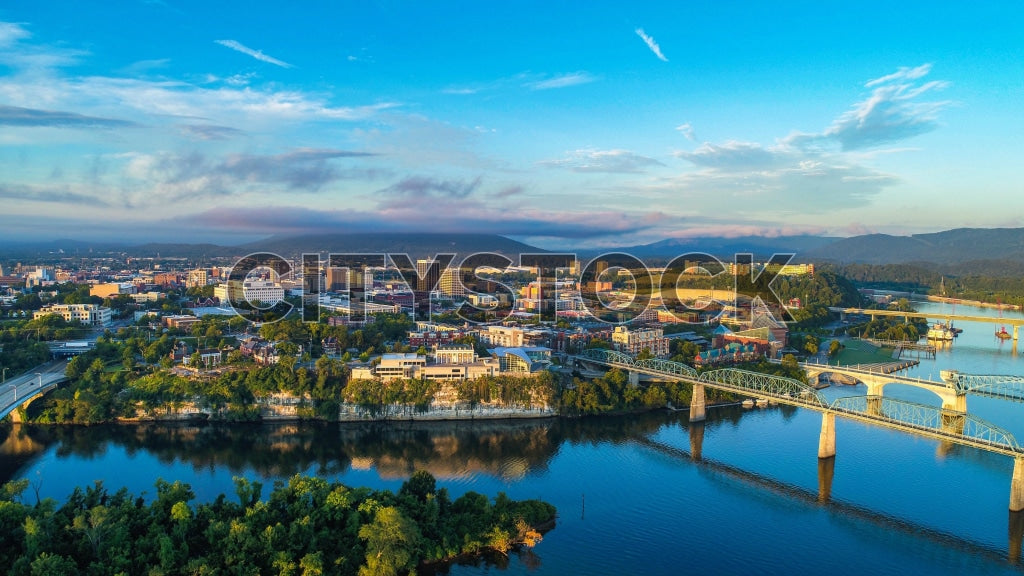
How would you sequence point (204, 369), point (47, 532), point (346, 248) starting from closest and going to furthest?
point (47, 532), point (204, 369), point (346, 248)

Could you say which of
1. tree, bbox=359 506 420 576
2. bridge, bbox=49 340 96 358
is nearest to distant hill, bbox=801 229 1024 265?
bridge, bbox=49 340 96 358

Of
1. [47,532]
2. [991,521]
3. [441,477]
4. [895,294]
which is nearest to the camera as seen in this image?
[47,532]

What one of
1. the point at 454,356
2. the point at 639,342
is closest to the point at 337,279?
the point at 639,342

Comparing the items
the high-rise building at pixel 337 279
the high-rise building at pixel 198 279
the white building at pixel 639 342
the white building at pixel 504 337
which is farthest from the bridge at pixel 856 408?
the high-rise building at pixel 198 279

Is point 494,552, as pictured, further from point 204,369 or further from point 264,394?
point 204,369

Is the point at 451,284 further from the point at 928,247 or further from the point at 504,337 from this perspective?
the point at 928,247

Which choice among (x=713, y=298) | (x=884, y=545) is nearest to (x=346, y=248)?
(x=713, y=298)

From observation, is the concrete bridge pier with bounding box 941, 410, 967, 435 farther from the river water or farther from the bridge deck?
the river water
